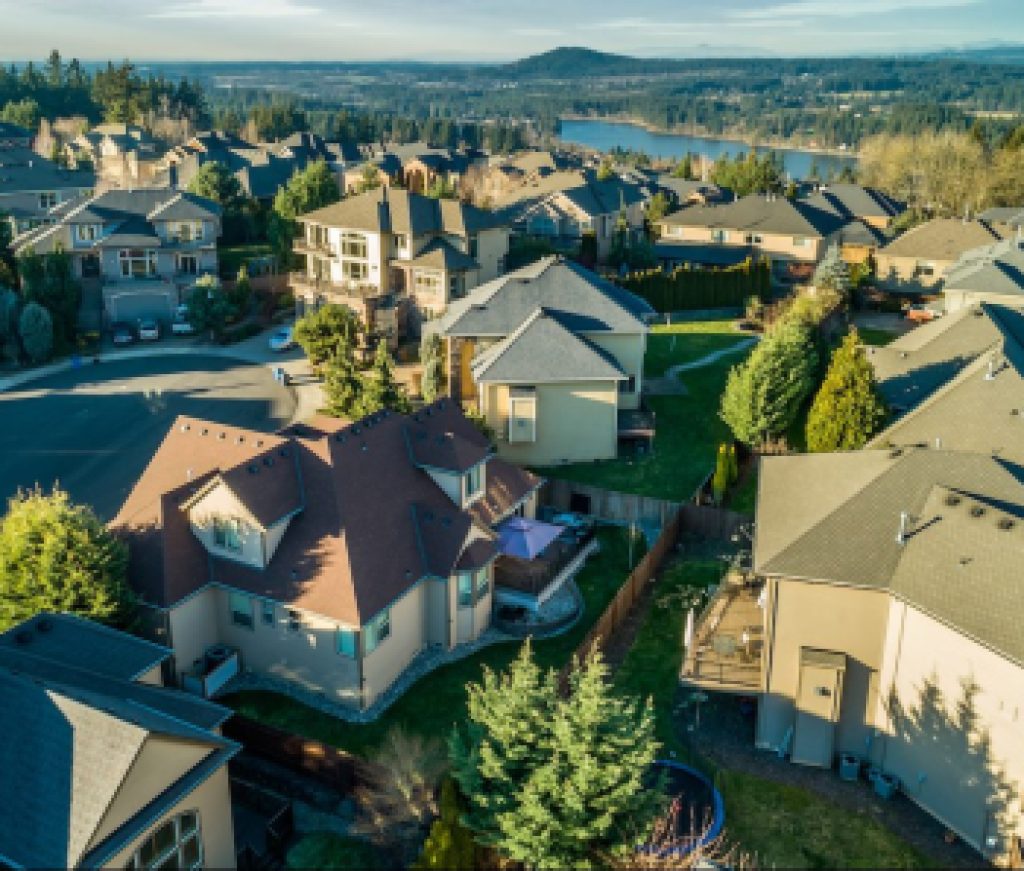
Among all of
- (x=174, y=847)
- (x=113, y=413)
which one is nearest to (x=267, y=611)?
(x=174, y=847)

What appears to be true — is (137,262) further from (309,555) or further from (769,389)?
(769,389)

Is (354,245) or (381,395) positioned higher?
(354,245)

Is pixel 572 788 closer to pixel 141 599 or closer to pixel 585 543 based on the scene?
pixel 141 599

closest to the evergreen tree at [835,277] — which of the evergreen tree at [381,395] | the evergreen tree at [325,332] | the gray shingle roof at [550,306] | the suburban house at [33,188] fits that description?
the gray shingle roof at [550,306]

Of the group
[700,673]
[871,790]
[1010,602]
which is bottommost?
[871,790]

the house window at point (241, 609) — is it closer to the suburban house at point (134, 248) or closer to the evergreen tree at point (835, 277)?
the suburban house at point (134, 248)


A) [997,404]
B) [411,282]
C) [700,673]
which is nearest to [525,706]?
[700,673]

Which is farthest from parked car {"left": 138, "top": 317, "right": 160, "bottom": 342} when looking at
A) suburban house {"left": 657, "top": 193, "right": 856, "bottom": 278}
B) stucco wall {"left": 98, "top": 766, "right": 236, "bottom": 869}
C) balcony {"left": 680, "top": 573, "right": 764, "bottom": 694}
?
stucco wall {"left": 98, "top": 766, "right": 236, "bottom": 869}
